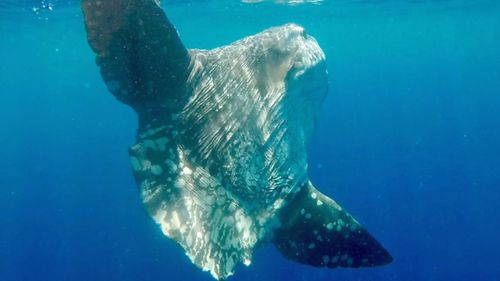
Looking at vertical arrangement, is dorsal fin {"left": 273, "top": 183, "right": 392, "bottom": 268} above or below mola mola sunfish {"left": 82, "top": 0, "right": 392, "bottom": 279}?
below

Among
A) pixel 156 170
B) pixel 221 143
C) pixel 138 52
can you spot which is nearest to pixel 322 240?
pixel 221 143

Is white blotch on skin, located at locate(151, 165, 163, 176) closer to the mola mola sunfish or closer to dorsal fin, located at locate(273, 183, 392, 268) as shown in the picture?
the mola mola sunfish

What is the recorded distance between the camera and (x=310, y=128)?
673 cm

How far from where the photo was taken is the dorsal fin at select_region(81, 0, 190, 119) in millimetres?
4758

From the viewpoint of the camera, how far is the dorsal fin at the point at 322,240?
5.71 m

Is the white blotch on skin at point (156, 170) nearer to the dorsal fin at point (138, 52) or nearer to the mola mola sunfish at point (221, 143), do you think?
the mola mola sunfish at point (221, 143)

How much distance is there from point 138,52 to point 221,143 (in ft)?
4.49

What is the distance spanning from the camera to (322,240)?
18.9 ft

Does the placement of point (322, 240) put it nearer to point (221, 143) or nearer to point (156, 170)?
point (221, 143)

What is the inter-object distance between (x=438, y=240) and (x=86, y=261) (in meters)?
20.8

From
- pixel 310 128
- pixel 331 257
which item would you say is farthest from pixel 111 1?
pixel 331 257

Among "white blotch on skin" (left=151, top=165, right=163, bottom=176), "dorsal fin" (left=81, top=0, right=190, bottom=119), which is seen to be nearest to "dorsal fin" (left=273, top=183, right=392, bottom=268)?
"white blotch on skin" (left=151, top=165, right=163, bottom=176)

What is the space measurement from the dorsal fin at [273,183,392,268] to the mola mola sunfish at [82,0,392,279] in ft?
0.04

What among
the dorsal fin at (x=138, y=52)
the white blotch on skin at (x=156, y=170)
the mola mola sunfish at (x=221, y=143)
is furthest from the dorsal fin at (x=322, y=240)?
the dorsal fin at (x=138, y=52)
